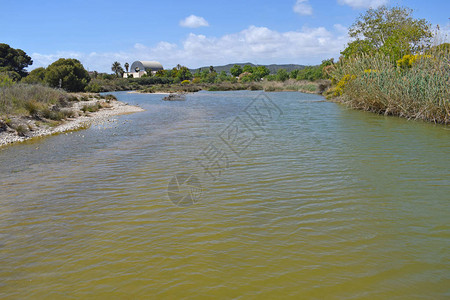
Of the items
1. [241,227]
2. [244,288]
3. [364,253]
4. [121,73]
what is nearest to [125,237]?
[241,227]

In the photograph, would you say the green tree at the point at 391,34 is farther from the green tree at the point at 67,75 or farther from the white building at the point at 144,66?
the white building at the point at 144,66

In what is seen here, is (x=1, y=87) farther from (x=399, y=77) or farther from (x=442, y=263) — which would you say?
(x=399, y=77)

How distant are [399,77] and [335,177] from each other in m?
12.7

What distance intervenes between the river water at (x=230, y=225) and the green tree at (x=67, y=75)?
3318 centimetres

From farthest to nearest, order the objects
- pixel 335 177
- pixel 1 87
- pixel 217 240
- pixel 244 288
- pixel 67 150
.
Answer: pixel 1 87 → pixel 67 150 → pixel 335 177 → pixel 217 240 → pixel 244 288

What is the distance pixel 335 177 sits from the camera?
677cm

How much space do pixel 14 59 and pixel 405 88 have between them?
185ft

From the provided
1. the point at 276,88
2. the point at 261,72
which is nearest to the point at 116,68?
the point at 261,72

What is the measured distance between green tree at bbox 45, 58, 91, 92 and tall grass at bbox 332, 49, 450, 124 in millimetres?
31090

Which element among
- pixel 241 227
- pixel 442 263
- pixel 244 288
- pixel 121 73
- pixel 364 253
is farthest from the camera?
pixel 121 73

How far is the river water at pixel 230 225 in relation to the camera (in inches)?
133

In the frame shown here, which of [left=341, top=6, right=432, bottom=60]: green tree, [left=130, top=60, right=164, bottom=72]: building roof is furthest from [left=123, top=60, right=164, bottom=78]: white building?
[left=341, top=6, right=432, bottom=60]: green tree

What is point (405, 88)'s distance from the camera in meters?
15.7

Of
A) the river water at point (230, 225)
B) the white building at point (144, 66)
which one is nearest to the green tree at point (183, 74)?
the white building at point (144, 66)
